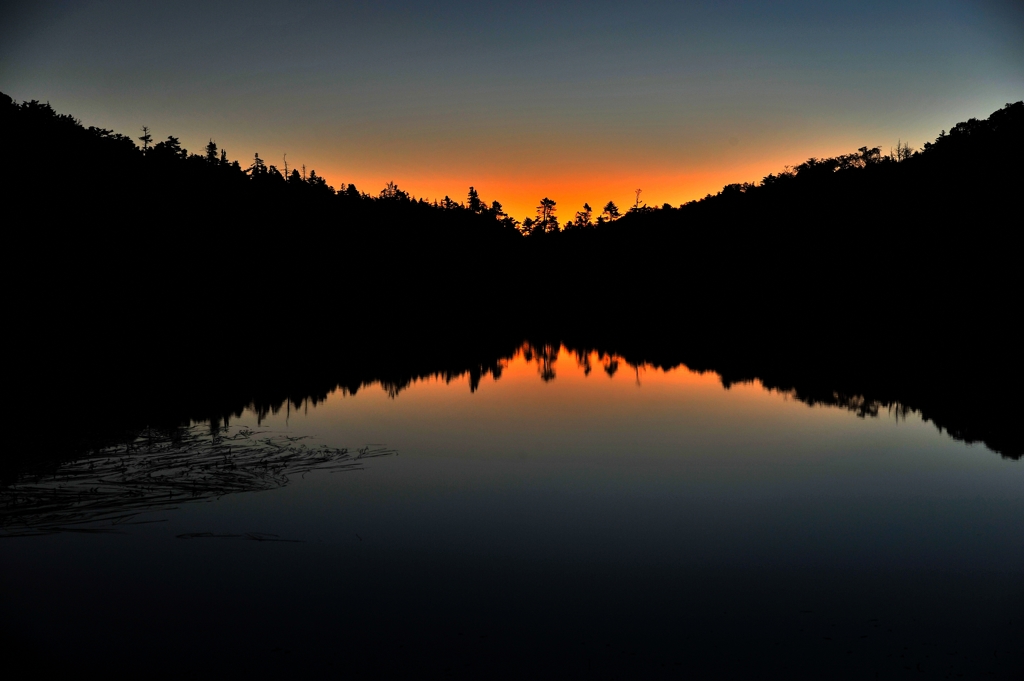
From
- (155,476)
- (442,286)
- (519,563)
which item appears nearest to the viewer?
(519,563)

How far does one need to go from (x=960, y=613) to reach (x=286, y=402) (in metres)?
23.2

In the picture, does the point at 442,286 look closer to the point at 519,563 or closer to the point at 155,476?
the point at 155,476

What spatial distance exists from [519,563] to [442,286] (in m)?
153

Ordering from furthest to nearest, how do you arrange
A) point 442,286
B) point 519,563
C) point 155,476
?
point 442,286 < point 155,476 < point 519,563

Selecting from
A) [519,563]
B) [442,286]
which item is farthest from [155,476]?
[442,286]

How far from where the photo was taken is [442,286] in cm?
16225

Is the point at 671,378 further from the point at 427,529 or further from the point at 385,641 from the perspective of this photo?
the point at 385,641

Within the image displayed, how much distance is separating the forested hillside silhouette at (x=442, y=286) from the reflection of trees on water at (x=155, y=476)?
5474mm

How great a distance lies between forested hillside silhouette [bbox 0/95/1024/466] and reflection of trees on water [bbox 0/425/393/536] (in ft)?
18.0

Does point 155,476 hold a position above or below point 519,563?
above

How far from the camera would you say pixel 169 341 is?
53.9 metres

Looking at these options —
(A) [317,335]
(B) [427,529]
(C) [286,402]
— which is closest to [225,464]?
(B) [427,529]

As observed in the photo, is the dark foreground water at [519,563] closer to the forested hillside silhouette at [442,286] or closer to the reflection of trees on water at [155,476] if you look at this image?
the reflection of trees on water at [155,476]

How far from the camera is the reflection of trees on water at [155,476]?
1201cm
